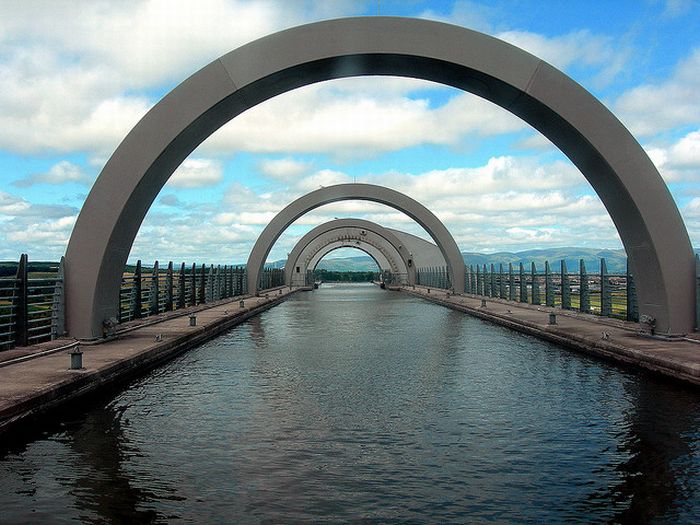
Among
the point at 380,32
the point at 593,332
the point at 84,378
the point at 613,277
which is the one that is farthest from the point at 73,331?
the point at 613,277

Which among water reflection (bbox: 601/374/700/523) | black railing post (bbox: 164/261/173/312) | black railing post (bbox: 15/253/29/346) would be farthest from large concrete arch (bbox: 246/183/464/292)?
water reflection (bbox: 601/374/700/523)

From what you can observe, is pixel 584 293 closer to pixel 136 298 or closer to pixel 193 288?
pixel 136 298

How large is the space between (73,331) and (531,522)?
459 inches

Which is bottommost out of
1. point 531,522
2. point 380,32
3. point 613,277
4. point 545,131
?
point 531,522

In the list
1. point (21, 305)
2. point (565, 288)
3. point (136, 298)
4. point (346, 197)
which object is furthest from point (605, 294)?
point (346, 197)

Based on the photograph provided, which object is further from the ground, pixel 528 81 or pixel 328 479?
pixel 528 81

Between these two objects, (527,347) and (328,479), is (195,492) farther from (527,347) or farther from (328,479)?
(527,347)

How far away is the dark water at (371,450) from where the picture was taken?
200 inches

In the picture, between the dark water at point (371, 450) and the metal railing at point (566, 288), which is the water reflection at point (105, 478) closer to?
the dark water at point (371, 450)

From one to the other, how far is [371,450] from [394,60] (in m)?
10.8

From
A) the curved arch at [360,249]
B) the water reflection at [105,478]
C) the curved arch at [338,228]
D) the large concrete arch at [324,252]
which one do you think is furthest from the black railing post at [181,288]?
the curved arch at [360,249]

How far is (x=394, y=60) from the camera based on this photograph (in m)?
15.4

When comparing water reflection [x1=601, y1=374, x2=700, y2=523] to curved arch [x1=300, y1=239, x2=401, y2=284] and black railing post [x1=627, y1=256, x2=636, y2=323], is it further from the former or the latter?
curved arch [x1=300, y1=239, x2=401, y2=284]

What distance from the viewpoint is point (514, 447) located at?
668cm
